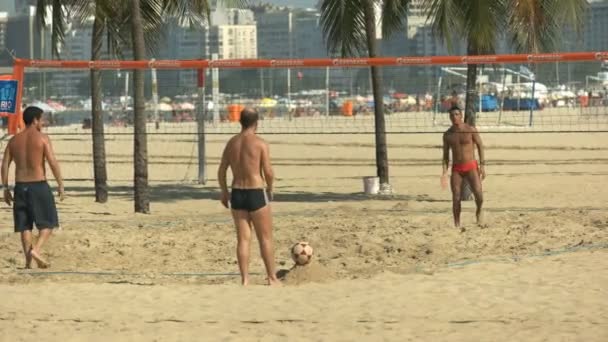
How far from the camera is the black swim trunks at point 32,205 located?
11.3 metres

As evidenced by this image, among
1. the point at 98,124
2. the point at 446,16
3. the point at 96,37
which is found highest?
the point at 446,16

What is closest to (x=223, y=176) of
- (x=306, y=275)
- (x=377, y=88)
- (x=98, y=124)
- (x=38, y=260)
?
(x=306, y=275)

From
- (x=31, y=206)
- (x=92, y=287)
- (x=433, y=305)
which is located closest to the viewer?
(x=433, y=305)

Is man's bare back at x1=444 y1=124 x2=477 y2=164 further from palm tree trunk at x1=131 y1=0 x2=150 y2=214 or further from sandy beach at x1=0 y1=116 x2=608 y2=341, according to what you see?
palm tree trunk at x1=131 y1=0 x2=150 y2=214

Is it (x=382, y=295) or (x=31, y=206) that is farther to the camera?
(x=31, y=206)

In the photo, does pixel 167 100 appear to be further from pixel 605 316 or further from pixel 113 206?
pixel 605 316

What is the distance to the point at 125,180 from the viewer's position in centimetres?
2480

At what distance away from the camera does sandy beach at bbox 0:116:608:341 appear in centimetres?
834

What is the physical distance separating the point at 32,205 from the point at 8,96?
738cm

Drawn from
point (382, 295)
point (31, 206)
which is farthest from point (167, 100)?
point (382, 295)

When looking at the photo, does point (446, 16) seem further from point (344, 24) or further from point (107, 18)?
point (107, 18)

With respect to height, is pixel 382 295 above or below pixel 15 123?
below

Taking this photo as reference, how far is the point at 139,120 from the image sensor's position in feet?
53.7

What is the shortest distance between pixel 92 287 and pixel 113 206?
849 centimetres
